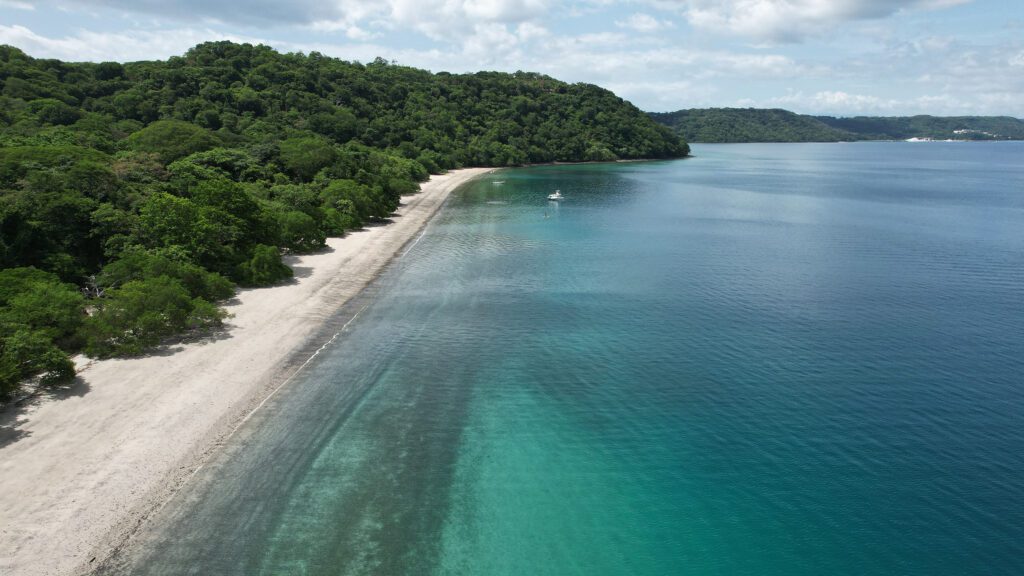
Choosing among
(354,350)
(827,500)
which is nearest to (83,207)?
(354,350)

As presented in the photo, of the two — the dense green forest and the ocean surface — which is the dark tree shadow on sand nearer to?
the dense green forest

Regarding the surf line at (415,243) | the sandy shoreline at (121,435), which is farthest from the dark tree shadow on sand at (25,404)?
the surf line at (415,243)

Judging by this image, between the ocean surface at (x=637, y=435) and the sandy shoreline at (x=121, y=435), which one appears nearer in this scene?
the sandy shoreline at (x=121, y=435)

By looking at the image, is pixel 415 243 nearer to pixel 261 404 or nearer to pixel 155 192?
pixel 155 192

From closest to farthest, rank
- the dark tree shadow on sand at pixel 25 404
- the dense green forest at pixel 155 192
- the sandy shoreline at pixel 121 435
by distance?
1. the sandy shoreline at pixel 121 435
2. the dark tree shadow on sand at pixel 25 404
3. the dense green forest at pixel 155 192

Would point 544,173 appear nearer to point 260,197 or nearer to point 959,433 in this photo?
point 260,197

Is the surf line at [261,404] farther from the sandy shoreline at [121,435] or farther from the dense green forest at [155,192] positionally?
the dense green forest at [155,192]
